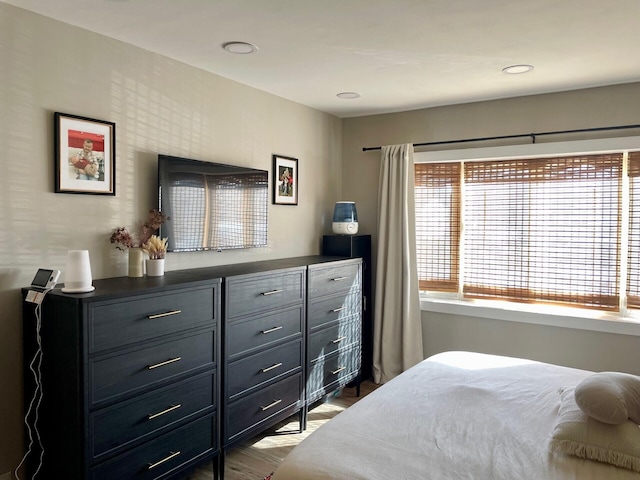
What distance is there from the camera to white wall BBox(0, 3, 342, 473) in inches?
91.3

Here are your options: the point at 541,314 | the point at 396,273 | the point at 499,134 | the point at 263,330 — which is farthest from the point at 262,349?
the point at 499,134

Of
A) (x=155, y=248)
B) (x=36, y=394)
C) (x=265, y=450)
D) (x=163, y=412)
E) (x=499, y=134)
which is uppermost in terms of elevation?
(x=499, y=134)

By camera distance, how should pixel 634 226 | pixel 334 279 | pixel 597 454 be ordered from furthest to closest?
1. pixel 334 279
2. pixel 634 226
3. pixel 597 454

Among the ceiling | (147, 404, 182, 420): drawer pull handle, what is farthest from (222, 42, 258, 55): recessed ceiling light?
(147, 404, 182, 420): drawer pull handle

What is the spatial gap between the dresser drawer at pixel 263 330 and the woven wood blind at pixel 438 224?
1551mm

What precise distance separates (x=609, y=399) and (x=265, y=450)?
2.09 metres

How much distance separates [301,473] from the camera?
166 centimetres

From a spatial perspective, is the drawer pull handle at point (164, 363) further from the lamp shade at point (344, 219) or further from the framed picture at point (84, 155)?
the lamp shade at point (344, 219)

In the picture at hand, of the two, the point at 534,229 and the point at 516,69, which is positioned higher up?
the point at 516,69

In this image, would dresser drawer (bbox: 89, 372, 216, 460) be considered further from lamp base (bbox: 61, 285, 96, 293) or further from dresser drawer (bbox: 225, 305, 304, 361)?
lamp base (bbox: 61, 285, 96, 293)

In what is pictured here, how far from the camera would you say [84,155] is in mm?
2576

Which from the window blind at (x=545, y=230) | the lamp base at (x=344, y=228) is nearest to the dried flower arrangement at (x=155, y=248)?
the lamp base at (x=344, y=228)

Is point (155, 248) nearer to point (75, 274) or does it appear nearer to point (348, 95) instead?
point (75, 274)

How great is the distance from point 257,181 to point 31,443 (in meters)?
2.11
